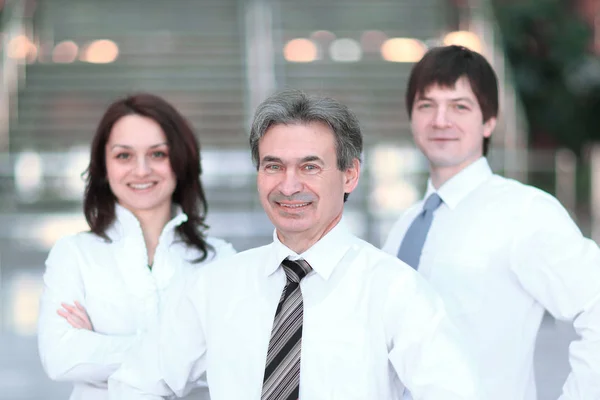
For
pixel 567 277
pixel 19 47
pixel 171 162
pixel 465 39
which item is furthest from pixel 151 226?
pixel 19 47

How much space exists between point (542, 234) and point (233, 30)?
11721 millimetres

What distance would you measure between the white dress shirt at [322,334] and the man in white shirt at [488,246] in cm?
54

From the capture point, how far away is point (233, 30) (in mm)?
14164

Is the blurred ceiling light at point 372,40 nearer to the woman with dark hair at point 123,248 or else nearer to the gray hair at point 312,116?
the woman with dark hair at point 123,248

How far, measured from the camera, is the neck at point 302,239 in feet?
7.81

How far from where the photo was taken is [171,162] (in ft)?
10.8

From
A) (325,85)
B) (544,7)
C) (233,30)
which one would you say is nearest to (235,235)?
(325,85)

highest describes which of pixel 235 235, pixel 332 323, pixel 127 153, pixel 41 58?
pixel 41 58

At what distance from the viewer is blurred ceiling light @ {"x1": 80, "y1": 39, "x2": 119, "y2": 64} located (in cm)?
1347

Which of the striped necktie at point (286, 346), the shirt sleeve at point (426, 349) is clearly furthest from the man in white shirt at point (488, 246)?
the striped necktie at point (286, 346)

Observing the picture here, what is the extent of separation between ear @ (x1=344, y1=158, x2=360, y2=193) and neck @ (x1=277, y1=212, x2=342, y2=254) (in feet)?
0.30

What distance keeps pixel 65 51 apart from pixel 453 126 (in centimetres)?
1115

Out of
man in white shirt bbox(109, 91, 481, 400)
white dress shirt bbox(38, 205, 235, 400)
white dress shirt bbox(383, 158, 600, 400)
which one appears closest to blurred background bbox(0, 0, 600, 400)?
white dress shirt bbox(38, 205, 235, 400)

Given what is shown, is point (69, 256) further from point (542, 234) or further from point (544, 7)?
point (544, 7)
